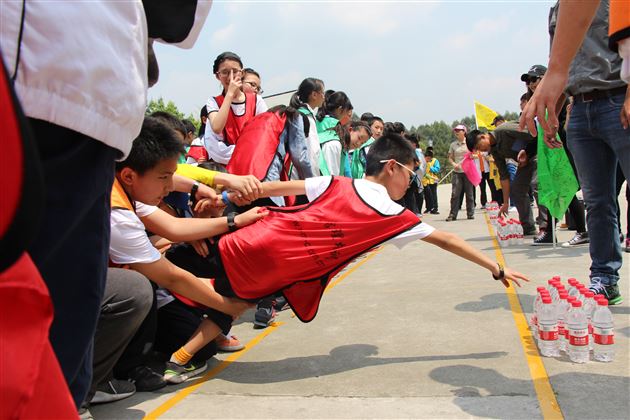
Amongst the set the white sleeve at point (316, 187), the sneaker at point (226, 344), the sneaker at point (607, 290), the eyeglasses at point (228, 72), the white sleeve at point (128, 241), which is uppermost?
the eyeglasses at point (228, 72)

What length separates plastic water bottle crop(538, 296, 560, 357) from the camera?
3088 mm

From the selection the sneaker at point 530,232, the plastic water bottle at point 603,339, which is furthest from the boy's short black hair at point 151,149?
the sneaker at point 530,232

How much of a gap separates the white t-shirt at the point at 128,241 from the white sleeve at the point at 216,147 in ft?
8.28

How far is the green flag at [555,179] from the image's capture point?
20.5 feet

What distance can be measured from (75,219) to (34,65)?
25 cm

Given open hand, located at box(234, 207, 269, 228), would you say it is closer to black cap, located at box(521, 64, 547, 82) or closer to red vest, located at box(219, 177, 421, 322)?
red vest, located at box(219, 177, 421, 322)

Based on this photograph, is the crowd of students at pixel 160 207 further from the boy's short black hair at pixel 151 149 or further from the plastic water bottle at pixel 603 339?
the plastic water bottle at pixel 603 339

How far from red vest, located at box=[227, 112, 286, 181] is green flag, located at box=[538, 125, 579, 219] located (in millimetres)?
3094

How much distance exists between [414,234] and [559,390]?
108 centimetres

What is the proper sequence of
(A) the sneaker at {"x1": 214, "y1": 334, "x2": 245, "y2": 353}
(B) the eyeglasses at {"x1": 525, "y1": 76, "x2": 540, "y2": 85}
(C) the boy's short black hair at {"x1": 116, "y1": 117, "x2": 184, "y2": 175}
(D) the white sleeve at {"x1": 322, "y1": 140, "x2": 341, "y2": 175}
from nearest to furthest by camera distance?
(C) the boy's short black hair at {"x1": 116, "y1": 117, "x2": 184, "y2": 175} → (A) the sneaker at {"x1": 214, "y1": 334, "x2": 245, "y2": 353} → (B) the eyeglasses at {"x1": 525, "y1": 76, "x2": 540, "y2": 85} → (D) the white sleeve at {"x1": 322, "y1": 140, "x2": 341, "y2": 175}

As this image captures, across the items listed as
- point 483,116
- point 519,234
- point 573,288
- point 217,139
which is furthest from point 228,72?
point 483,116

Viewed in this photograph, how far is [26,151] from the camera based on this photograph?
663 mm

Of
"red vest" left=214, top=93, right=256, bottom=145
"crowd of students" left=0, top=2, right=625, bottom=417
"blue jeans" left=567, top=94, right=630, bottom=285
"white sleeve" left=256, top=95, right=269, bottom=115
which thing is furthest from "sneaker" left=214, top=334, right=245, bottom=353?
"white sleeve" left=256, top=95, right=269, bottom=115

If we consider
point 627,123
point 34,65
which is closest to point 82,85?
point 34,65
